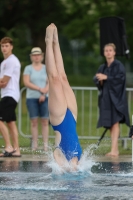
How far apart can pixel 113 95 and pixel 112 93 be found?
45 mm

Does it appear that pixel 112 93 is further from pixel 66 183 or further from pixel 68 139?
pixel 66 183

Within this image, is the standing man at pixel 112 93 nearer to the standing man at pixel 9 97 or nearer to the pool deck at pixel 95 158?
the pool deck at pixel 95 158

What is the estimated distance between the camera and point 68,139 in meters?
10.7

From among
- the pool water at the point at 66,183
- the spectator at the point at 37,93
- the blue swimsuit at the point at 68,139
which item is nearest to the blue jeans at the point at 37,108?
the spectator at the point at 37,93

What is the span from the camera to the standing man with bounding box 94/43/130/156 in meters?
14.6

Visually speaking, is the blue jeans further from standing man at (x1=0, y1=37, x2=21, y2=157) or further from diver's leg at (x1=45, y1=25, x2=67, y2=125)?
diver's leg at (x1=45, y1=25, x2=67, y2=125)

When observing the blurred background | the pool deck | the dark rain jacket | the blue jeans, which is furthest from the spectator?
the blurred background

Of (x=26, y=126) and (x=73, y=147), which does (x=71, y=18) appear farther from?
(x=73, y=147)

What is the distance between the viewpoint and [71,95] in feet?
36.1

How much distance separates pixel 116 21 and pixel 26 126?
323cm

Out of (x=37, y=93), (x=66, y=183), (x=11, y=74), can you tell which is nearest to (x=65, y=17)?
(x=37, y=93)

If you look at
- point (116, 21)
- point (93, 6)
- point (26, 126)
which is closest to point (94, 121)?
point (26, 126)

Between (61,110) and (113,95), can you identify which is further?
(113,95)

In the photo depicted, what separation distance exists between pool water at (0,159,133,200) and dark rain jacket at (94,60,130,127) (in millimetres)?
2166
